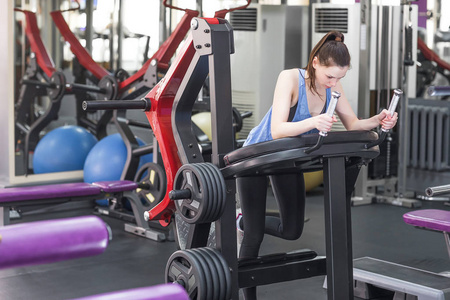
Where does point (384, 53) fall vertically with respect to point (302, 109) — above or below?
above

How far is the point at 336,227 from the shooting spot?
8.52 feet

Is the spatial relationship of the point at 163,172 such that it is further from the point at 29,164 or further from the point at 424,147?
the point at 424,147

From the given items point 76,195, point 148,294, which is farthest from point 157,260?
point 148,294

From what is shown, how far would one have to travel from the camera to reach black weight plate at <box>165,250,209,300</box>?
2662 millimetres

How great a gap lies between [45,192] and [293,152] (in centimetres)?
253

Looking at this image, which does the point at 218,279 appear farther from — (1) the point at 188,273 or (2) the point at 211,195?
(2) the point at 211,195

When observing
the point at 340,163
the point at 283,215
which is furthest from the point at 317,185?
the point at 340,163

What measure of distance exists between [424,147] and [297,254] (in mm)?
Result: 4067

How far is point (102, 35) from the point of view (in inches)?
269

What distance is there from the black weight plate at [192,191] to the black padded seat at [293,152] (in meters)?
0.13

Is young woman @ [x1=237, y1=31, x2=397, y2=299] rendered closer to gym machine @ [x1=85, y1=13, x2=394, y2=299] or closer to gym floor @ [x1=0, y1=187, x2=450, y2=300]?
gym machine @ [x1=85, y1=13, x2=394, y2=299]

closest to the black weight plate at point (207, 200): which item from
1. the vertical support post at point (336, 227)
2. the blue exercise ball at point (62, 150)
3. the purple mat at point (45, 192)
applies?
the vertical support post at point (336, 227)

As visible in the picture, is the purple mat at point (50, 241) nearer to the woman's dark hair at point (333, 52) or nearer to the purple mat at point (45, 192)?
the woman's dark hair at point (333, 52)

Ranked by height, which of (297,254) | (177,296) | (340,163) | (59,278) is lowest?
(59,278)
